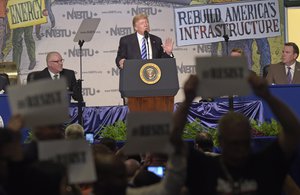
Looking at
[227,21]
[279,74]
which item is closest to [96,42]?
[227,21]

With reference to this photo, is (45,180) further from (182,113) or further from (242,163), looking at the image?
(242,163)

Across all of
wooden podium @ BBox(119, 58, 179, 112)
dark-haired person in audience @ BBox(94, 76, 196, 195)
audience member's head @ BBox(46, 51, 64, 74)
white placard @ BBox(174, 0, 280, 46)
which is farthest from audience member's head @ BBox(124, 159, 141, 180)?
white placard @ BBox(174, 0, 280, 46)

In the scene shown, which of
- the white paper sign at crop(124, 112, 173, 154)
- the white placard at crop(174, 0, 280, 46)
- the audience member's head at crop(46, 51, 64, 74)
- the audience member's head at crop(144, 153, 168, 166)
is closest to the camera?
the white paper sign at crop(124, 112, 173, 154)

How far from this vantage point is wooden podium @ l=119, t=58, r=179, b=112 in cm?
948

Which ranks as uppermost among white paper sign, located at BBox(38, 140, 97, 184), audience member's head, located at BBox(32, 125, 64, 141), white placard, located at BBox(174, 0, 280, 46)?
white placard, located at BBox(174, 0, 280, 46)

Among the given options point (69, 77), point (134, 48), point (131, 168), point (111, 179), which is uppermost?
point (134, 48)

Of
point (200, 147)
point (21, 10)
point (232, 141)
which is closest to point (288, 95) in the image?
point (200, 147)

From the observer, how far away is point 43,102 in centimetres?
356

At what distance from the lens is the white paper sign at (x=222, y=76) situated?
360 cm

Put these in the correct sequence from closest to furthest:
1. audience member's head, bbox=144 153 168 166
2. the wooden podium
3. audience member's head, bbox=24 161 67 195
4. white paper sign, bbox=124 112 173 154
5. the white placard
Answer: audience member's head, bbox=24 161 67 195 → white paper sign, bbox=124 112 173 154 → audience member's head, bbox=144 153 168 166 → the wooden podium → the white placard

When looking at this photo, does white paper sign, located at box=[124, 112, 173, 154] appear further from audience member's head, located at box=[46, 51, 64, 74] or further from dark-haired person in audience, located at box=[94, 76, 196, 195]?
audience member's head, located at box=[46, 51, 64, 74]

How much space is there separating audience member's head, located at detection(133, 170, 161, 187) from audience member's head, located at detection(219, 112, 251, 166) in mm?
690

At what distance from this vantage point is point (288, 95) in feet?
33.5

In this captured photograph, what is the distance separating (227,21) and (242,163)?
34.4ft
